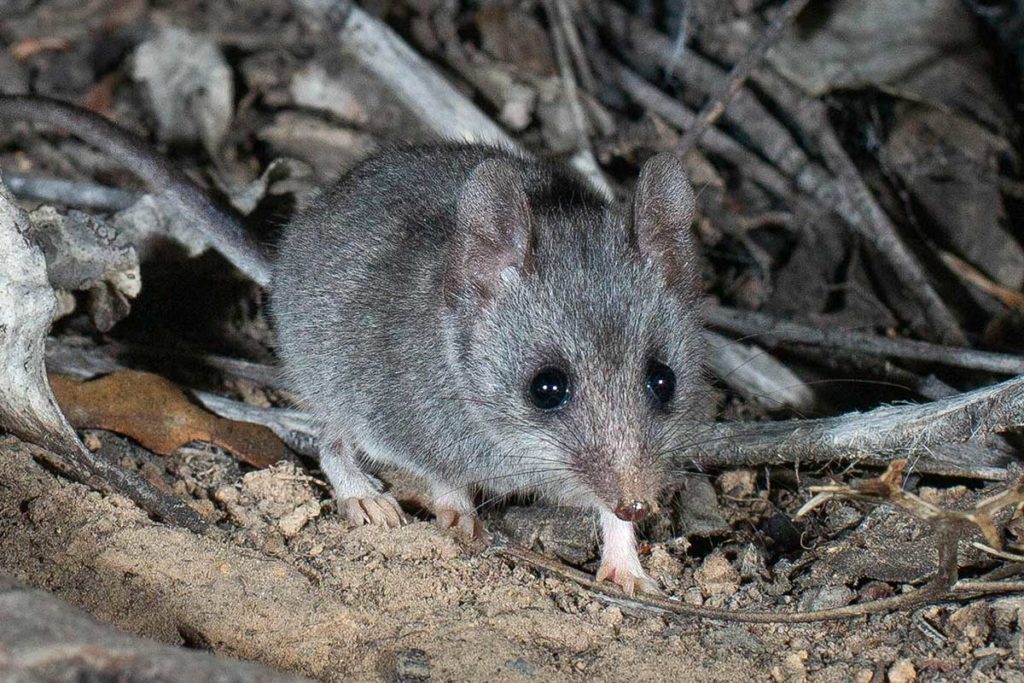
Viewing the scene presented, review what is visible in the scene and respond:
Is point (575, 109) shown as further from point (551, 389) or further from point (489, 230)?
point (551, 389)

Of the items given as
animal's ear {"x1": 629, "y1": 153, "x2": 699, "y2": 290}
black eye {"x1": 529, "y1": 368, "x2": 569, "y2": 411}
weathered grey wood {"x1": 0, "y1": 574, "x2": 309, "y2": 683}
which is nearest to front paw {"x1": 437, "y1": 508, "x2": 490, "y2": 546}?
black eye {"x1": 529, "y1": 368, "x2": 569, "y2": 411}

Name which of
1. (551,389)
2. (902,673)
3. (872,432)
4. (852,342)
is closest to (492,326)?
(551,389)

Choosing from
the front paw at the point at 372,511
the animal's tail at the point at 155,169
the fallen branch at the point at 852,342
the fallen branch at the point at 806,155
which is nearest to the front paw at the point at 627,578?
the front paw at the point at 372,511

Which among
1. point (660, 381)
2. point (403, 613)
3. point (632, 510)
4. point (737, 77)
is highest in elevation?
point (737, 77)

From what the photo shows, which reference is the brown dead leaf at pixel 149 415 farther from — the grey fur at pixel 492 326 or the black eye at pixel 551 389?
the black eye at pixel 551 389

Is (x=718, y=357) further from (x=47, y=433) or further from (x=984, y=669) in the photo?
(x=47, y=433)

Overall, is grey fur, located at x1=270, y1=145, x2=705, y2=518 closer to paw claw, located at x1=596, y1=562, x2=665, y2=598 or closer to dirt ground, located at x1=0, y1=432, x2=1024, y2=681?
paw claw, located at x1=596, y1=562, x2=665, y2=598

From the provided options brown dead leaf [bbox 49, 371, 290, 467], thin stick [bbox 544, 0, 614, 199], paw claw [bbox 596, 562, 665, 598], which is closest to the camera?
paw claw [bbox 596, 562, 665, 598]
